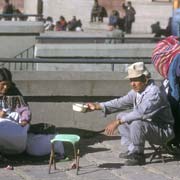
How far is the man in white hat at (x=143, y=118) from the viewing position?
8.12m

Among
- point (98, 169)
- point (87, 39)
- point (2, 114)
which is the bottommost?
point (98, 169)

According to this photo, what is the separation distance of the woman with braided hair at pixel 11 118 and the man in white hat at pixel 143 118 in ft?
3.11

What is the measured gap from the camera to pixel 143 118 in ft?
26.6

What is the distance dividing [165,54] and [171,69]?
20 cm

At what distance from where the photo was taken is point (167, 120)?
8336mm

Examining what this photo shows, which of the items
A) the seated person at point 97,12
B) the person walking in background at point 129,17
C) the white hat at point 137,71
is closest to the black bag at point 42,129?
the white hat at point 137,71

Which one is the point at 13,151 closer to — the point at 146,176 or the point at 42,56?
the point at 146,176

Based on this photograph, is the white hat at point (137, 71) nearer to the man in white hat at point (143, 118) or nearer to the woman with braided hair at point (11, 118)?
the man in white hat at point (143, 118)

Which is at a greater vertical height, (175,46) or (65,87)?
(175,46)

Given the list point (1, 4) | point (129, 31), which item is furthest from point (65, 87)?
point (1, 4)

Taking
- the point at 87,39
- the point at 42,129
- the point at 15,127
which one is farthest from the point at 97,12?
the point at 15,127

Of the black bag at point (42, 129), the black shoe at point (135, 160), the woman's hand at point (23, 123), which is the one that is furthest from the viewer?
the black bag at point (42, 129)

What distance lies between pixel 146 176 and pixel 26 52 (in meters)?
7.37

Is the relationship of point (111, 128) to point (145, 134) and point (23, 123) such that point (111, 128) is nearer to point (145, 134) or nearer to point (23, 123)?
point (145, 134)
